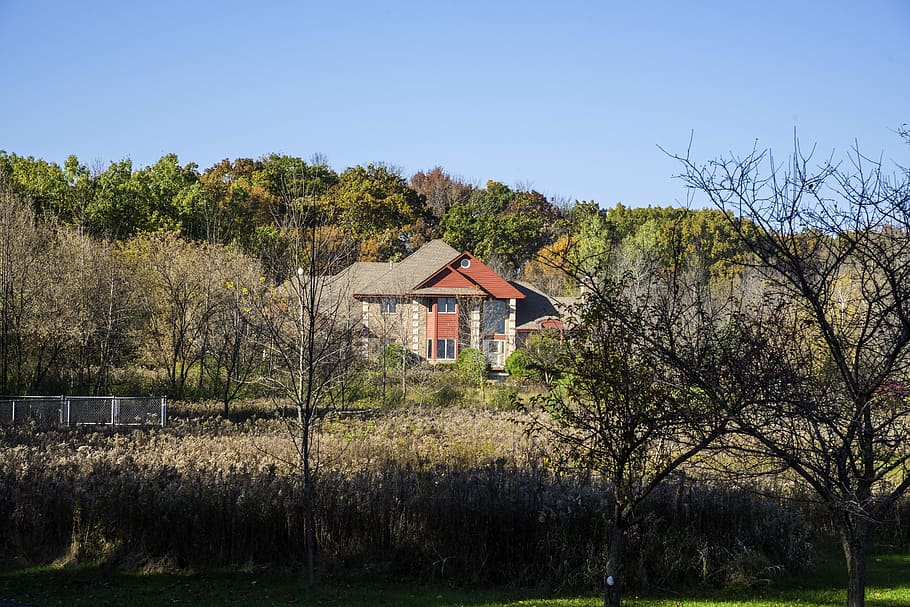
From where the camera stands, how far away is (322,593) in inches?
379

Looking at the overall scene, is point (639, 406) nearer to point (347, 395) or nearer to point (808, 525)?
point (808, 525)

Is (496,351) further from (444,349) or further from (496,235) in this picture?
(496,235)

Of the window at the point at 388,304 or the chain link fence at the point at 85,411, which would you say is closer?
the chain link fence at the point at 85,411

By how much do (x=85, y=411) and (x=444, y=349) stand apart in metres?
25.0

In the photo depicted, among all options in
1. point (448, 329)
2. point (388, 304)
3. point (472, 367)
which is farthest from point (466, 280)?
point (472, 367)

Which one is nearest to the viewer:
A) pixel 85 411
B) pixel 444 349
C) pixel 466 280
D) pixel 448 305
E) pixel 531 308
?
pixel 85 411

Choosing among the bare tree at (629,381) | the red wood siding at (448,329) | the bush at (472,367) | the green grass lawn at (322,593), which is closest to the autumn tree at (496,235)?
the red wood siding at (448,329)

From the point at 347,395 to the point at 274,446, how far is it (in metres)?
11.8

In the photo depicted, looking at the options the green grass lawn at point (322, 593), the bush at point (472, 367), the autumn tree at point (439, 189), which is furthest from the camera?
the autumn tree at point (439, 189)

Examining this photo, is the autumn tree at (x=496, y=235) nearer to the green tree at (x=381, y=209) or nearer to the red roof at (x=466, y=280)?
the green tree at (x=381, y=209)

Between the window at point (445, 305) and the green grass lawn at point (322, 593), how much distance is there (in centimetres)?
3259

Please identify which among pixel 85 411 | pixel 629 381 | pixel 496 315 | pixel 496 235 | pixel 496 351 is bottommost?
pixel 85 411

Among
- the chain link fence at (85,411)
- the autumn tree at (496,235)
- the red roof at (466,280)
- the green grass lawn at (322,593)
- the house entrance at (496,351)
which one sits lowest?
the green grass lawn at (322,593)

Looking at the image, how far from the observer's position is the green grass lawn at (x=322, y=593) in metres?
9.20
